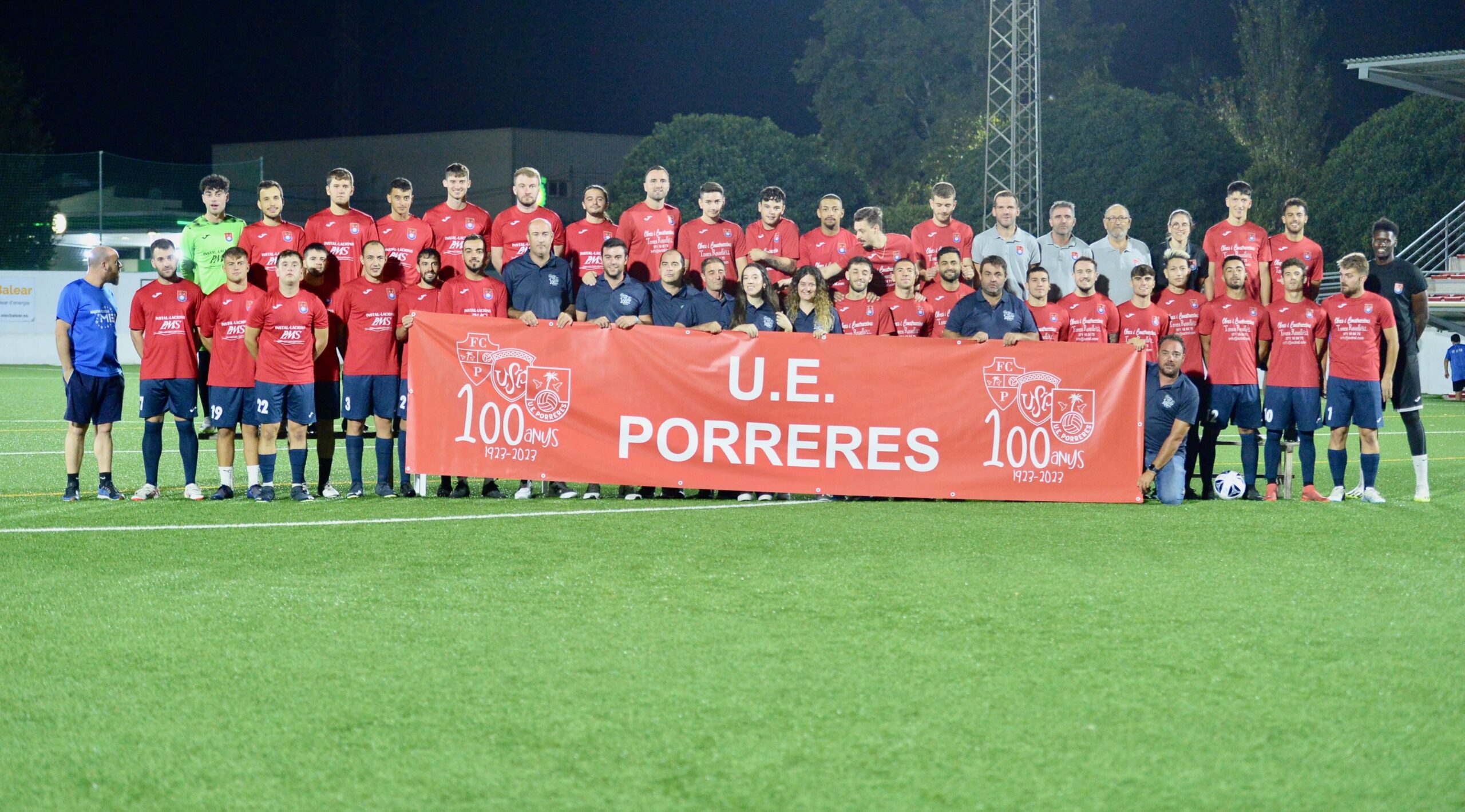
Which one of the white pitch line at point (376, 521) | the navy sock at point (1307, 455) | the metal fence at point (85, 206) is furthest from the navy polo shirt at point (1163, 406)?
the metal fence at point (85, 206)

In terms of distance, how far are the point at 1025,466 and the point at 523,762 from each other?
577 centimetres

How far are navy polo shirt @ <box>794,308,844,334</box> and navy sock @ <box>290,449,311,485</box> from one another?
3.39 metres

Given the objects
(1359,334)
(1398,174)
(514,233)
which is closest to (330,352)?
(514,233)

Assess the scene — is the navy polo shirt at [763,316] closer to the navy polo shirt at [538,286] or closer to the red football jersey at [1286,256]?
the navy polo shirt at [538,286]

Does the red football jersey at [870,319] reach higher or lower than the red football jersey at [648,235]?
lower

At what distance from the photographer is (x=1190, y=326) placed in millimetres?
9297

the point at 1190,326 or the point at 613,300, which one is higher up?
the point at 613,300

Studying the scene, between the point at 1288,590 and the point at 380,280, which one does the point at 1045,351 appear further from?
the point at 380,280

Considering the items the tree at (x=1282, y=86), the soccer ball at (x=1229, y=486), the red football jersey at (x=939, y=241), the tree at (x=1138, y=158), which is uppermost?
the tree at (x=1282, y=86)

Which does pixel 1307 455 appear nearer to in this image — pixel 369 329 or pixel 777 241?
pixel 777 241

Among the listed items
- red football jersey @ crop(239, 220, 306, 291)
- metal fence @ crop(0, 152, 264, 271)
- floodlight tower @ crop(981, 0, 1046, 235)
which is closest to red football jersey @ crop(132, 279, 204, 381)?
red football jersey @ crop(239, 220, 306, 291)

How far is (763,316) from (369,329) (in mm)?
2649

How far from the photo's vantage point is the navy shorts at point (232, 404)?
8.91m

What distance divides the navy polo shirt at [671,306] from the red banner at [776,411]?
0.33 meters
